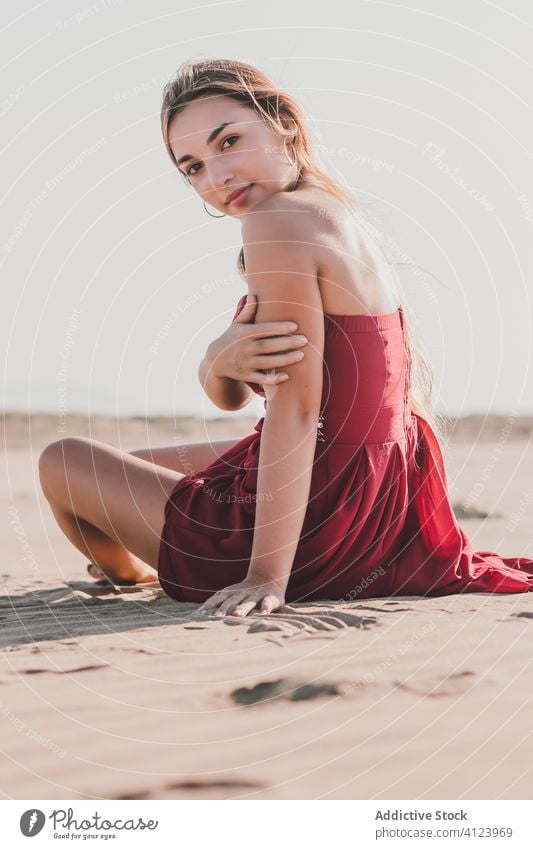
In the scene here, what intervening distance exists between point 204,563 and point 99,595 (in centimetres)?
58

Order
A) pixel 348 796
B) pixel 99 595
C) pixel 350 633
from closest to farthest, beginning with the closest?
1. pixel 348 796
2. pixel 350 633
3. pixel 99 595

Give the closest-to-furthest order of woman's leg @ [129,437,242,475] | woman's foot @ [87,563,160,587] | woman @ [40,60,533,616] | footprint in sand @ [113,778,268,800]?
footprint in sand @ [113,778,268,800] → woman @ [40,60,533,616] → woman's foot @ [87,563,160,587] → woman's leg @ [129,437,242,475]

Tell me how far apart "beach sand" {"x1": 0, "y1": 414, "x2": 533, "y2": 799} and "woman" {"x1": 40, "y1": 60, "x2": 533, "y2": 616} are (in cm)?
15

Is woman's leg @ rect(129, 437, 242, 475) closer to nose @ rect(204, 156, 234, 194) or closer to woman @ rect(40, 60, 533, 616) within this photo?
woman @ rect(40, 60, 533, 616)

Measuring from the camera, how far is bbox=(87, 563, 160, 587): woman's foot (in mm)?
3619

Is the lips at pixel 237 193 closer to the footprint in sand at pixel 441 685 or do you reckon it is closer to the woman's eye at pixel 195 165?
the woman's eye at pixel 195 165

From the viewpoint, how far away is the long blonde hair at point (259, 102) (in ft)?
9.78

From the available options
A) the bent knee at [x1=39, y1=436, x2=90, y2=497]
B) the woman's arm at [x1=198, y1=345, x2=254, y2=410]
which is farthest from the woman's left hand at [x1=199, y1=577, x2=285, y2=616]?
the bent knee at [x1=39, y1=436, x2=90, y2=497]

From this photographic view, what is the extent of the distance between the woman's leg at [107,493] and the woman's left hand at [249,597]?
39 centimetres

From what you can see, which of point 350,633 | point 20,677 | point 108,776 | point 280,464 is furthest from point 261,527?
point 108,776

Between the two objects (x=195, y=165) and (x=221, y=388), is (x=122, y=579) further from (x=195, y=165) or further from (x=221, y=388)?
(x=195, y=165)

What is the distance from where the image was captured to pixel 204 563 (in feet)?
9.89

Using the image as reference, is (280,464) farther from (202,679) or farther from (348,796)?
(348,796)

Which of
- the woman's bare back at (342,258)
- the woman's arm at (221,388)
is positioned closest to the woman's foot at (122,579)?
the woman's arm at (221,388)
